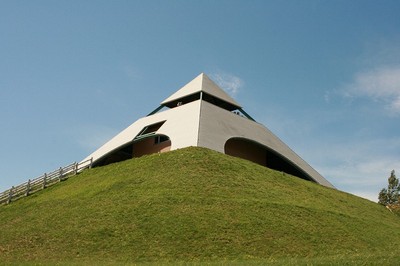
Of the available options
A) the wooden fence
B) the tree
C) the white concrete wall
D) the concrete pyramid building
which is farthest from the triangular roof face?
the tree

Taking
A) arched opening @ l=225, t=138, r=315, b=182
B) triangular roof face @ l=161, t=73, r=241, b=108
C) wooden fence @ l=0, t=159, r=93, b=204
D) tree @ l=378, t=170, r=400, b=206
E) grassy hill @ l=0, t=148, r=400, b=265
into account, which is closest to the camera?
grassy hill @ l=0, t=148, r=400, b=265

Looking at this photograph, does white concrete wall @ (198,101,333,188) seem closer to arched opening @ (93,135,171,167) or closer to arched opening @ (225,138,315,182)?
arched opening @ (225,138,315,182)

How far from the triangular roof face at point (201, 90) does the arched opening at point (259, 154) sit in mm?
6084

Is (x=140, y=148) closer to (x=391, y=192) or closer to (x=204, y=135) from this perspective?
(x=204, y=135)

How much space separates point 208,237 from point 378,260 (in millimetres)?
7555

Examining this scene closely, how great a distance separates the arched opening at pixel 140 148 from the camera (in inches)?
1494

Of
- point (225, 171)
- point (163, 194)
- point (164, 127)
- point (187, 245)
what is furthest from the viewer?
point (164, 127)

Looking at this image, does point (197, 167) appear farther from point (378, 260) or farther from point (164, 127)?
point (378, 260)

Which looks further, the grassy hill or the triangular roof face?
the triangular roof face

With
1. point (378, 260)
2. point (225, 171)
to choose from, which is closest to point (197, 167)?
point (225, 171)

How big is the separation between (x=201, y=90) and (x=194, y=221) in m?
22.2

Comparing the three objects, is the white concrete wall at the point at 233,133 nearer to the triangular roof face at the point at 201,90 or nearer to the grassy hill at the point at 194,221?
the triangular roof face at the point at 201,90

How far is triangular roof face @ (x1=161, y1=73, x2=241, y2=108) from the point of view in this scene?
4231cm

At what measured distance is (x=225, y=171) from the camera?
28469 mm
